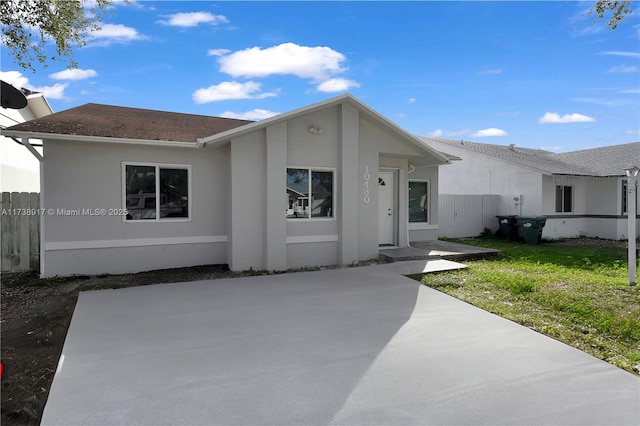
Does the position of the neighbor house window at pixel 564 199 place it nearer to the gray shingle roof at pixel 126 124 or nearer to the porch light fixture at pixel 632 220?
the porch light fixture at pixel 632 220

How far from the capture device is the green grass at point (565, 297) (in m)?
4.42

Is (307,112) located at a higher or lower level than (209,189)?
higher

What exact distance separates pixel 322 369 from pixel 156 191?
6.53 metres

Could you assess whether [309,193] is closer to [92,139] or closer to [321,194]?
[321,194]

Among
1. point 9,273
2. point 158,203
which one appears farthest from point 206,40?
point 9,273

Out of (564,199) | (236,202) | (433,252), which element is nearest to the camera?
(236,202)

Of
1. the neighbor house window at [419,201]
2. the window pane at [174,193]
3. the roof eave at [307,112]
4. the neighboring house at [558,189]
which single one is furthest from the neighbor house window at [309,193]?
the neighboring house at [558,189]

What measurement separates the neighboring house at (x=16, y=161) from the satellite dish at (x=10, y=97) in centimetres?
674

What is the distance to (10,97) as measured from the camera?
4469 millimetres

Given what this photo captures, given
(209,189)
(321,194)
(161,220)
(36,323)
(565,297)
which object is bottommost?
(36,323)

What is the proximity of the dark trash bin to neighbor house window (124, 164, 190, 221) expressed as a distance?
1276 centimetres

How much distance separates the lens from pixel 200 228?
8.82 m

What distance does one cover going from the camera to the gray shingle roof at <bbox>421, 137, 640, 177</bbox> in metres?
15.8

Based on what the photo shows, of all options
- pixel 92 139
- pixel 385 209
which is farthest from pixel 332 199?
pixel 92 139
